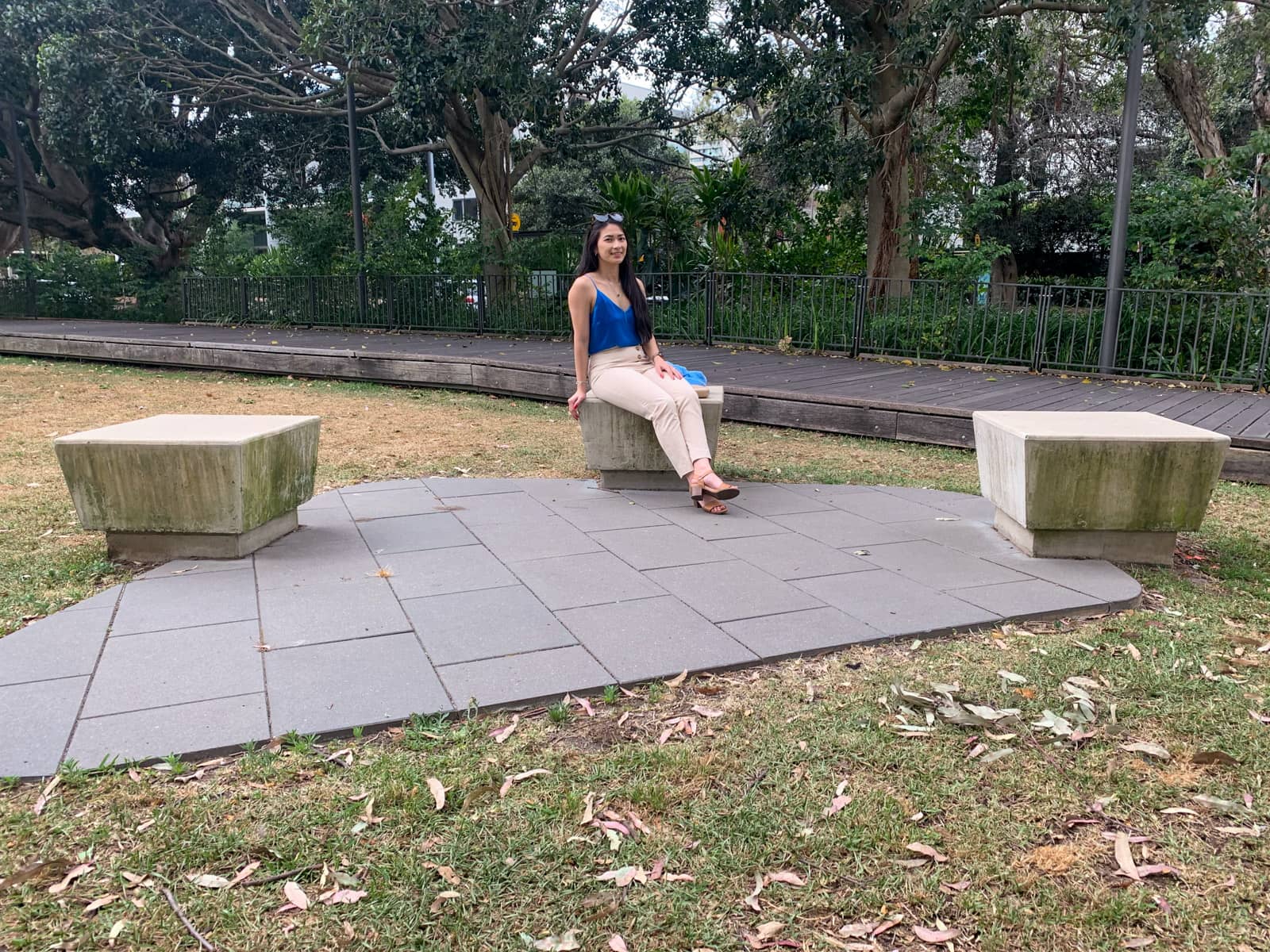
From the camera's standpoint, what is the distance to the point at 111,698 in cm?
302

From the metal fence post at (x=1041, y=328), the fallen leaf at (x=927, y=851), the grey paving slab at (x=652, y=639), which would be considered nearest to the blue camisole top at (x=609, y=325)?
the grey paving slab at (x=652, y=639)

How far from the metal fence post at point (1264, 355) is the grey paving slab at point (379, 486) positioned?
7.82 metres

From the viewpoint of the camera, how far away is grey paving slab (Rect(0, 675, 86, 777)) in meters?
2.63

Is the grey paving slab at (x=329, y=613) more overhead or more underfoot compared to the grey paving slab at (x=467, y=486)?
more underfoot

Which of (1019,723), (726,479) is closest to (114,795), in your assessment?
(1019,723)

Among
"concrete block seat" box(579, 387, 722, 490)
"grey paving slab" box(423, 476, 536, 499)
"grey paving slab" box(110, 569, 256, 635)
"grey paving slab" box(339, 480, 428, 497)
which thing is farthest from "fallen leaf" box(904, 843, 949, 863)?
"grey paving slab" box(339, 480, 428, 497)

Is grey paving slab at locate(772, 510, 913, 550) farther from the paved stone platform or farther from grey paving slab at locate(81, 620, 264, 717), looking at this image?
grey paving slab at locate(81, 620, 264, 717)

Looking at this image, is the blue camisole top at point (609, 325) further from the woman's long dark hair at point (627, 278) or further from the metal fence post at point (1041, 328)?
the metal fence post at point (1041, 328)

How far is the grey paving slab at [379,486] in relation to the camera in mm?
6016

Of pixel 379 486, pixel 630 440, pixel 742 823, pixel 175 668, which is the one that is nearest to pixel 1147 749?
pixel 742 823

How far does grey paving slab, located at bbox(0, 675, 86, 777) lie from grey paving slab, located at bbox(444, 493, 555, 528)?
232 cm

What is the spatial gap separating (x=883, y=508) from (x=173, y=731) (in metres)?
4.06

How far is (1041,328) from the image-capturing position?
10.5 meters

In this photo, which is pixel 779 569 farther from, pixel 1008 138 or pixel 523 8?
pixel 1008 138
